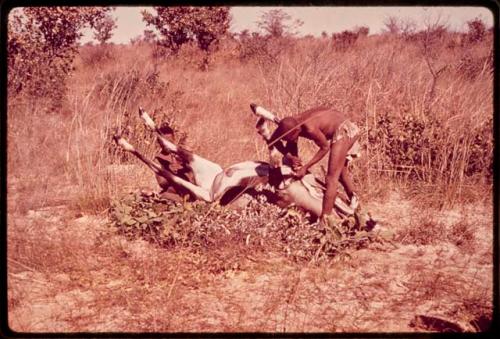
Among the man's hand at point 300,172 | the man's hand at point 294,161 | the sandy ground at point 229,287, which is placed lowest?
the sandy ground at point 229,287

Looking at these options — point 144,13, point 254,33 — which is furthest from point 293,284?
point 254,33

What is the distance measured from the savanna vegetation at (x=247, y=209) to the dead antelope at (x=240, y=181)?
19cm

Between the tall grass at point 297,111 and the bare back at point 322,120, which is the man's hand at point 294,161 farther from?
the tall grass at point 297,111

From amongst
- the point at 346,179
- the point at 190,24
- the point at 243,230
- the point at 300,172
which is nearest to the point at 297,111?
the point at 346,179

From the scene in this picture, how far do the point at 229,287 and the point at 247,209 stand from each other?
2.99ft

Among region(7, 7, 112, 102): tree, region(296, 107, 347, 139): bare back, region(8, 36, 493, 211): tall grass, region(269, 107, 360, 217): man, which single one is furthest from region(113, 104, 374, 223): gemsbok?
region(7, 7, 112, 102): tree

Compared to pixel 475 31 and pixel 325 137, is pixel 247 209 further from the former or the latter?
pixel 475 31

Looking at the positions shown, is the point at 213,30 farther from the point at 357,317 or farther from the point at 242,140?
the point at 357,317

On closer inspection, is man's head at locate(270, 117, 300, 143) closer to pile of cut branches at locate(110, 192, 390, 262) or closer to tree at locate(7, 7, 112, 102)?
pile of cut branches at locate(110, 192, 390, 262)

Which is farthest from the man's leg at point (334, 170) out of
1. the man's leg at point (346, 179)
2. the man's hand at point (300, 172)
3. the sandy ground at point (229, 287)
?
the sandy ground at point (229, 287)

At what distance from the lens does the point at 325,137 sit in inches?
168

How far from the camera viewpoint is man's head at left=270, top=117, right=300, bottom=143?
4.07 meters

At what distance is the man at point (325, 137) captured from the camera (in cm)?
412

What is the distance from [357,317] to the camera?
3336mm
